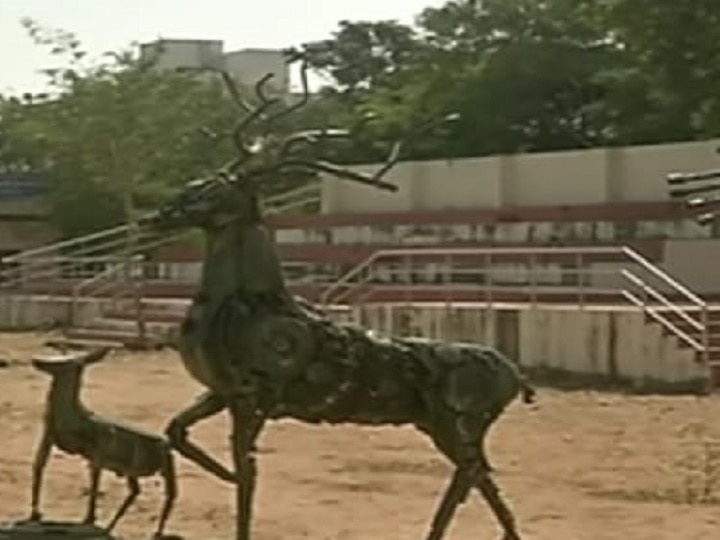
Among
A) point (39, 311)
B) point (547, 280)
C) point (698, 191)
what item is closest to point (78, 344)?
point (547, 280)

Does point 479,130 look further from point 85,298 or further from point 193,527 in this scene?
point 193,527

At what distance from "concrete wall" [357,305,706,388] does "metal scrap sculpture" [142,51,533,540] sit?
14373 mm

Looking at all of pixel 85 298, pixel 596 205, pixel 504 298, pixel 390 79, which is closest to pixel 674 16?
pixel 596 205

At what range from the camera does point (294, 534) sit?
39.3 ft

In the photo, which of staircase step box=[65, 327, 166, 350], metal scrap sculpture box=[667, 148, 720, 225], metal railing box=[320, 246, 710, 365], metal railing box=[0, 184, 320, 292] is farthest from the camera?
metal railing box=[0, 184, 320, 292]

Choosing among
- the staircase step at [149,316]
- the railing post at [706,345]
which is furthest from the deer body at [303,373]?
the staircase step at [149,316]

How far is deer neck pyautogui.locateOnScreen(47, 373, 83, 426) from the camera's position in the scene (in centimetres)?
974

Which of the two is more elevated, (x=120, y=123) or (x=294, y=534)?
(x=120, y=123)

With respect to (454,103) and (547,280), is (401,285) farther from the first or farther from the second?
(454,103)

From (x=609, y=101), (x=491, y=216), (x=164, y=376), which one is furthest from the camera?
(x=609, y=101)

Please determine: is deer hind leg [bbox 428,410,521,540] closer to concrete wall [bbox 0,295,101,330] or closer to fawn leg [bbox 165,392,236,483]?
fawn leg [bbox 165,392,236,483]

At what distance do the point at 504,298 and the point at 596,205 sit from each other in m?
5.74

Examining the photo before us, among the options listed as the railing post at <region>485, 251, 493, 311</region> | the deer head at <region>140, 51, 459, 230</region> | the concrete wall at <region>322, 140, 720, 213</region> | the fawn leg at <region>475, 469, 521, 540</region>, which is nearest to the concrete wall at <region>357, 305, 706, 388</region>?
the railing post at <region>485, 251, 493, 311</region>

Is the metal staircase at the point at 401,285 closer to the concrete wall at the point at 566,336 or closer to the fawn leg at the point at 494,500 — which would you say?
the concrete wall at the point at 566,336
